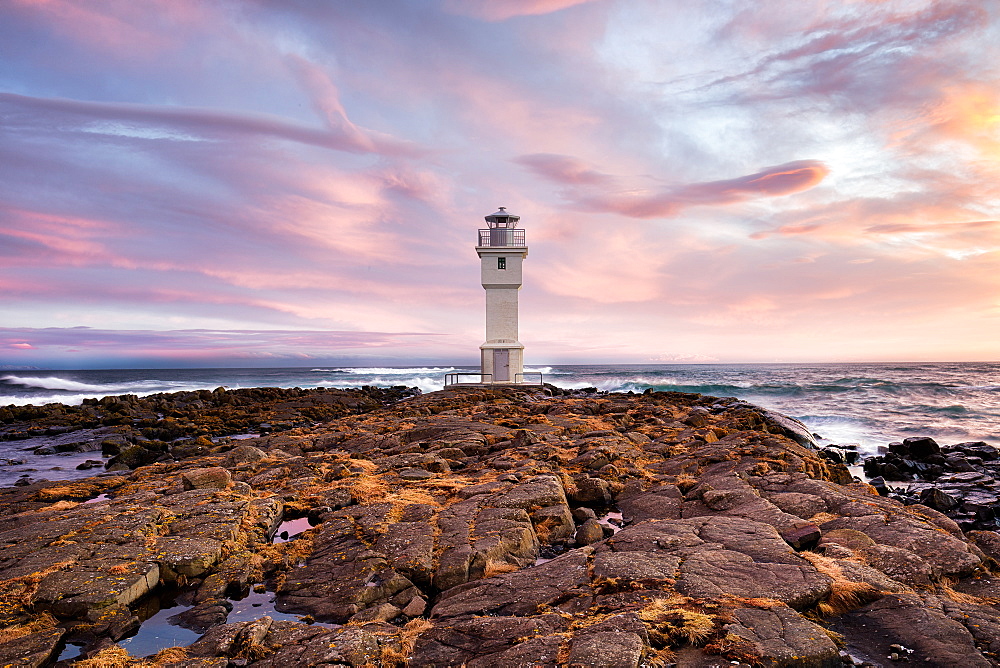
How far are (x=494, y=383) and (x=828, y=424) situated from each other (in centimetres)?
2039

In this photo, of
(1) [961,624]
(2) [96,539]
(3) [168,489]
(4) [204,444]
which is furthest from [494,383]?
(1) [961,624]

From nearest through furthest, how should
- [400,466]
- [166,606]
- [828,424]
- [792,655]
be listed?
[792,655] < [166,606] < [400,466] < [828,424]

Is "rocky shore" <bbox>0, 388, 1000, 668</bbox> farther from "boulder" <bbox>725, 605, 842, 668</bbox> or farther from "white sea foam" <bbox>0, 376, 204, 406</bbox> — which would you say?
"white sea foam" <bbox>0, 376, 204, 406</bbox>

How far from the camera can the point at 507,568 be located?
23.7 feet

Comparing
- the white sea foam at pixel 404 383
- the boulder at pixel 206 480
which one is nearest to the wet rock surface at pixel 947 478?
the boulder at pixel 206 480

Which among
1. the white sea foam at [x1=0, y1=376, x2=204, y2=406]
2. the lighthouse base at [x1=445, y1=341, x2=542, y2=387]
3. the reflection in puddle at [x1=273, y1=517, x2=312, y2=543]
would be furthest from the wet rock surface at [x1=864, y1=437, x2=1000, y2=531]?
the white sea foam at [x1=0, y1=376, x2=204, y2=406]

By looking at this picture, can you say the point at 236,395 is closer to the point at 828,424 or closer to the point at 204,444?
the point at 204,444

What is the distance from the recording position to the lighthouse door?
3547cm

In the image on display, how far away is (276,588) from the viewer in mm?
7234

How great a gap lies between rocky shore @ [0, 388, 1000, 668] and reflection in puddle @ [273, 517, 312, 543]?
0.10 m

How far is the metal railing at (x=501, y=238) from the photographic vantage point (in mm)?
36156

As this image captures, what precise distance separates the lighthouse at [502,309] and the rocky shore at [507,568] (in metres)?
22.5

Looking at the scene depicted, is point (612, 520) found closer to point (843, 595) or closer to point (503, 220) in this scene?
point (843, 595)

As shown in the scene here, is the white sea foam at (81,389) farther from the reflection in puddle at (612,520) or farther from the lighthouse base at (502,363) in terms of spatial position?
the reflection in puddle at (612,520)
